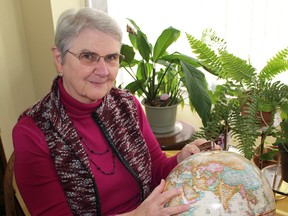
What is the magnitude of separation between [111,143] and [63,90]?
25 centimetres

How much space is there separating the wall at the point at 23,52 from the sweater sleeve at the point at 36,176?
1.41 metres

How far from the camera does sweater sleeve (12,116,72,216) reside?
1041 millimetres

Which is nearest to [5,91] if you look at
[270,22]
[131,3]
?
[131,3]

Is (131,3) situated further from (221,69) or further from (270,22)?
(221,69)

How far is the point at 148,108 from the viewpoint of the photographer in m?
1.81

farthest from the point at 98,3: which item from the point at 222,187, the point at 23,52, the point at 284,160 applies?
the point at 222,187

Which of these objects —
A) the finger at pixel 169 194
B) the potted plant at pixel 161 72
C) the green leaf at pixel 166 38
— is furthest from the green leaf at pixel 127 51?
the finger at pixel 169 194

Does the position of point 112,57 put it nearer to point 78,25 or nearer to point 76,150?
point 78,25

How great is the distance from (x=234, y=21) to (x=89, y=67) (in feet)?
3.69

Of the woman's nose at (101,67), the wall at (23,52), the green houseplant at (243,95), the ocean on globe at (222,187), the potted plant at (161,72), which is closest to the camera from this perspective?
the ocean on globe at (222,187)

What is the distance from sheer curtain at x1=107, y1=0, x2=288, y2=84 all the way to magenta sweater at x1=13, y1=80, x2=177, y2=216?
0.87m

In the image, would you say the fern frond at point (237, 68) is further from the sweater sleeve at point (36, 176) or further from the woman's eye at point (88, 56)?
the sweater sleeve at point (36, 176)

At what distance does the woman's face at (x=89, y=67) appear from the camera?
3.43ft

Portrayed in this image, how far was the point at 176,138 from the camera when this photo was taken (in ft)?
6.02
